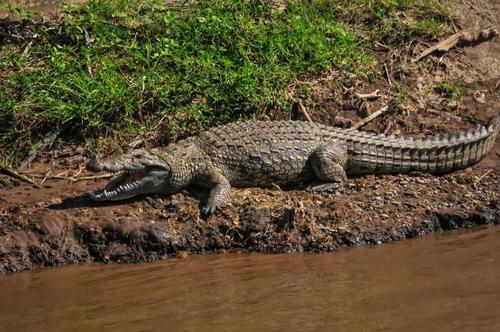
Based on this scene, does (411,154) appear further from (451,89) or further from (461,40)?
(461,40)

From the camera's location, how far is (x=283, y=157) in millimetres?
7645

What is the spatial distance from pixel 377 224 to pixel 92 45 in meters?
4.04

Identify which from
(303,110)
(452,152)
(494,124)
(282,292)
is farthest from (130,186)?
(494,124)

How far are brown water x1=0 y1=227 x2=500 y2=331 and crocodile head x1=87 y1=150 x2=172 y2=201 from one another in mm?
803

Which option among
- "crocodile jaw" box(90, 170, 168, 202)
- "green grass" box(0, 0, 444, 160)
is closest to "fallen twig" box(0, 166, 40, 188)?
"green grass" box(0, 0, 444, 160)

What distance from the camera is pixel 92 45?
30.2ft

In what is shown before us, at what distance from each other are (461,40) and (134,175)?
14.7ft

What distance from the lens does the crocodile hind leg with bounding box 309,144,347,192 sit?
297 inches

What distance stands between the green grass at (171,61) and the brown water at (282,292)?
2225 mm

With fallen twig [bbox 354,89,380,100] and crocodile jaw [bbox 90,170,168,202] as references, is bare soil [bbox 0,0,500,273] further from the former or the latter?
fallen twig [bbox 354,89,380,100]

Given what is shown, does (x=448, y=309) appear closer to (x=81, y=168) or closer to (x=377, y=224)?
(x=377, y=224)

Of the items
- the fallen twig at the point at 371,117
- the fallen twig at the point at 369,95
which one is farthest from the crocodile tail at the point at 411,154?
the fallen twig at the point at 369,95

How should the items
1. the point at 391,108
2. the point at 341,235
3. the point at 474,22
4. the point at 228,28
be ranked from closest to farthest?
the point at 341,235
the point at 391,108
the point at 228,28
the point at 474,22

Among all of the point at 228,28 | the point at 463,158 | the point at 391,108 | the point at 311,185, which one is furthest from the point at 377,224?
the point at 228,28
